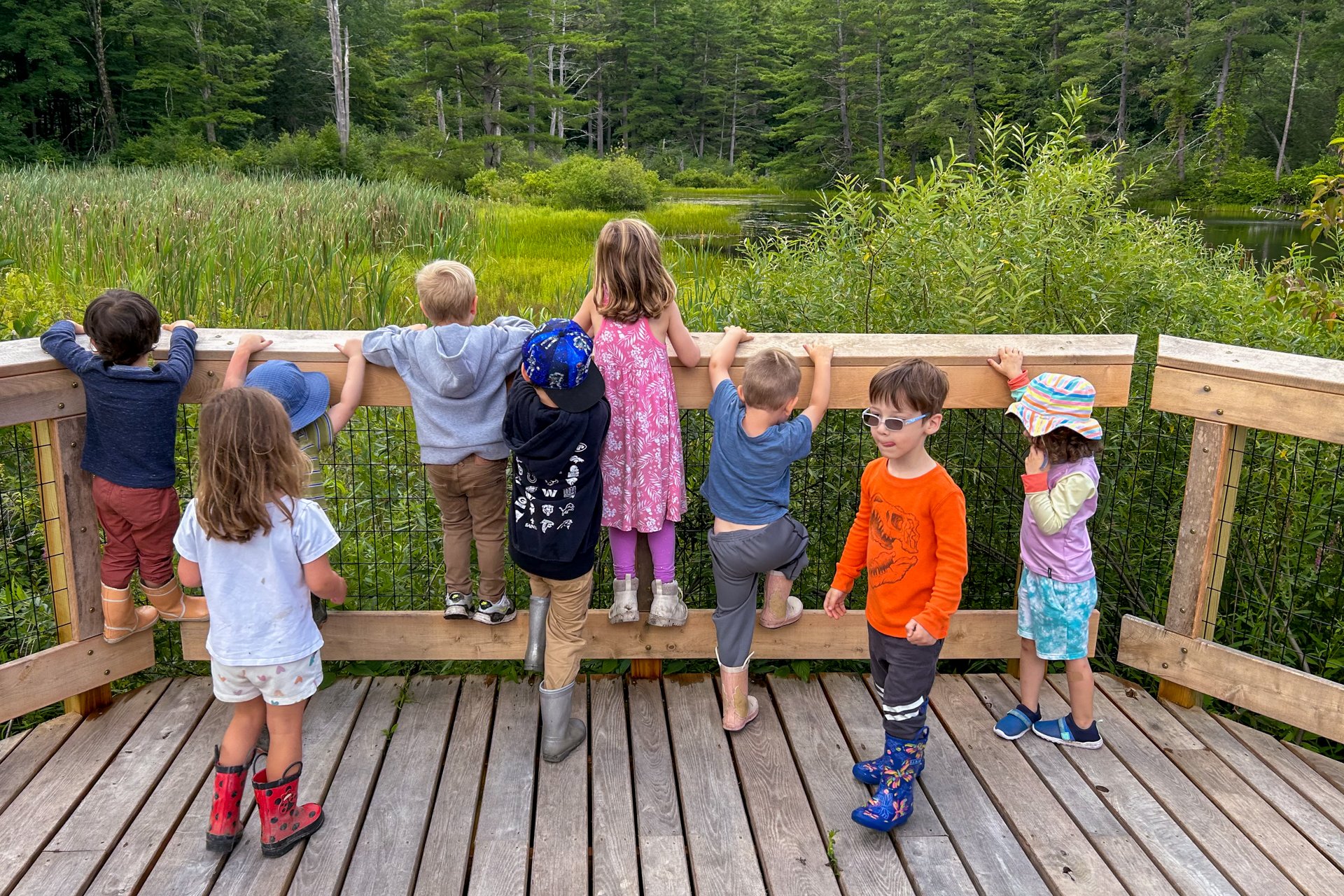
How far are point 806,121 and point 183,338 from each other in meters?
47.1

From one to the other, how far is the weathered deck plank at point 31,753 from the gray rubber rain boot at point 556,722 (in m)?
1.37

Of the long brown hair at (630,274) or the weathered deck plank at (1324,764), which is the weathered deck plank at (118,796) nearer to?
the long brown hair at (630,274)

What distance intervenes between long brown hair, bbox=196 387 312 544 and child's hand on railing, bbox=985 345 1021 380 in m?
1.91

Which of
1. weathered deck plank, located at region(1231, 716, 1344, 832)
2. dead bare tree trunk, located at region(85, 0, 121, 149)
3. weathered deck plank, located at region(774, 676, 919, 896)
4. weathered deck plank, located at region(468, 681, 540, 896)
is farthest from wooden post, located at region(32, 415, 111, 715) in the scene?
dead bare tree trunk, located at region(85, 0, 121, 149)

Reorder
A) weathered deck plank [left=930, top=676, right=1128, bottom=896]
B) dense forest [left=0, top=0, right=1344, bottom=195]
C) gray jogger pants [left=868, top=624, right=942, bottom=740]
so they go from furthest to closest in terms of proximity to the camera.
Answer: dense forest [left=0, top=0, right=1344, bottom=195] < gray jogger pants [left=868, top=624, right=942, bottom=740] < weathered deck plank [left=930, top=676, right=1128, bottom=896]

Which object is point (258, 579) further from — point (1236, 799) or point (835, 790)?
point (1236, 799)

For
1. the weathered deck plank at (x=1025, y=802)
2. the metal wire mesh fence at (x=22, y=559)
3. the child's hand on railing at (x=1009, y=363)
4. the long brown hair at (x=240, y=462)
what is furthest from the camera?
the metal wire mesh fence at (x=22, y=559)

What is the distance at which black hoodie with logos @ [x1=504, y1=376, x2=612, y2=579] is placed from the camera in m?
2.62

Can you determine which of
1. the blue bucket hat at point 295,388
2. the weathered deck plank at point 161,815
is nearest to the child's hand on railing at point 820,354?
the blue bucket hat at point 295,388

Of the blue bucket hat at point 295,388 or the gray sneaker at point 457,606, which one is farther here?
the gray sneaker at point 457,606

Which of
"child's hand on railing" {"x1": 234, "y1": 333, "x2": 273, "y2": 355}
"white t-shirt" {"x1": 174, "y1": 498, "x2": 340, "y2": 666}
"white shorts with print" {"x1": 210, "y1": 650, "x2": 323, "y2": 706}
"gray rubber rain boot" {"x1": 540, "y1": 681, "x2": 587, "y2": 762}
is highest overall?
"child's hand on railing" {"x1": 234, "y1": 333, "x2": 273, "y2": 355}

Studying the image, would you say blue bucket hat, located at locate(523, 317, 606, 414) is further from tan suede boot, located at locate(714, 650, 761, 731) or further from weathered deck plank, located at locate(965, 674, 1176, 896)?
weathered deck plank, located at locate(965, 674, 1176, 896)

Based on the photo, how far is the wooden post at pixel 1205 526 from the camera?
3.06 meters

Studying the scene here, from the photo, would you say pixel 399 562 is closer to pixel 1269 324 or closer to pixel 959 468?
pixel 959 468
